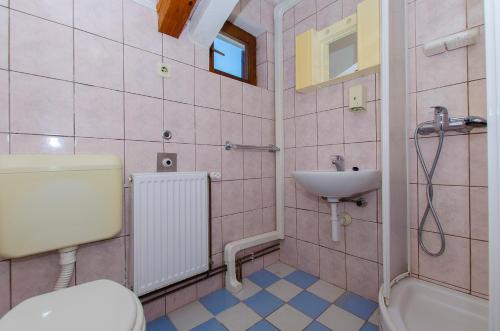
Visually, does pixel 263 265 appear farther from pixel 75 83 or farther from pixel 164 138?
pixel 75 83

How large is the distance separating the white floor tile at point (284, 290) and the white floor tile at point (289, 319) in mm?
106

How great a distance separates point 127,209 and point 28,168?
0.45 meters

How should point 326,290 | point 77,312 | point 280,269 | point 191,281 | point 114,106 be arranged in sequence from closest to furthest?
point 77,312
point 114,106
point 191,281
point 326,290
point 280,269

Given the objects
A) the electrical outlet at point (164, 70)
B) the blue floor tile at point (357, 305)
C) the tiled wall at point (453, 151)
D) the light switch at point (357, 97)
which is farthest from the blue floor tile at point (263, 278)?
the electrical outlet at point (164, 70)

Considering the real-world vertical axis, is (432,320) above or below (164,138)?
below

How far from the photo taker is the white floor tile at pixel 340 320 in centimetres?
120

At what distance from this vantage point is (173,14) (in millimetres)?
1217

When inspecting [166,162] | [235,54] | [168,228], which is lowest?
[168,228]

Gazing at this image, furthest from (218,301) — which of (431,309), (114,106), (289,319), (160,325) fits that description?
(114,106)

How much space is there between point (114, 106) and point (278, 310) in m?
1.45

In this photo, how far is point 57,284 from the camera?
0.97 m

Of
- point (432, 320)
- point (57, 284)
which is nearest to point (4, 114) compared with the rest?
point (57, 284)

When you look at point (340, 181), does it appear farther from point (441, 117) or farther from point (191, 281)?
point (191, 281)

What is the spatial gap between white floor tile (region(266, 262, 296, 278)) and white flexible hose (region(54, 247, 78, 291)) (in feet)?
4.26
